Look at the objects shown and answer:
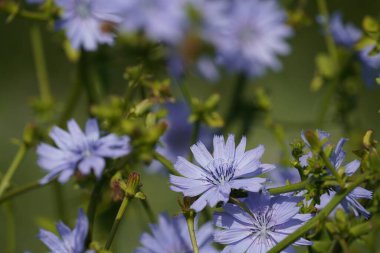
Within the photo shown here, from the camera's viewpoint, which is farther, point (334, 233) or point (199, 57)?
point (199, 57)

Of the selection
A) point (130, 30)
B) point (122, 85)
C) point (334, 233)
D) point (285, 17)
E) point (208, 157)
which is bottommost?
point (334, 233)

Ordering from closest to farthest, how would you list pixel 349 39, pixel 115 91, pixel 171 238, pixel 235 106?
pixel 171 238 < pixel 349 39 < pixel 235 106 < pixel 115 91

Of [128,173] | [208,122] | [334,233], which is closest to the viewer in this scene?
[334,233]

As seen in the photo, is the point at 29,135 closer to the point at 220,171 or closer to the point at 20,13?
the point at 20,13

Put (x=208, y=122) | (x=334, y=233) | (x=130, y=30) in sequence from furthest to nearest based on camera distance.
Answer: (x=130, y=30) < (x=208, y=122) < (x=334, y=233)

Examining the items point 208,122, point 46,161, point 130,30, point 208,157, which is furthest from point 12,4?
point 208,157

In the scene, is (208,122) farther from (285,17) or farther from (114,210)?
(285,17)

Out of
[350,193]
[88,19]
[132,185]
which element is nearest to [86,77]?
[88,19]
